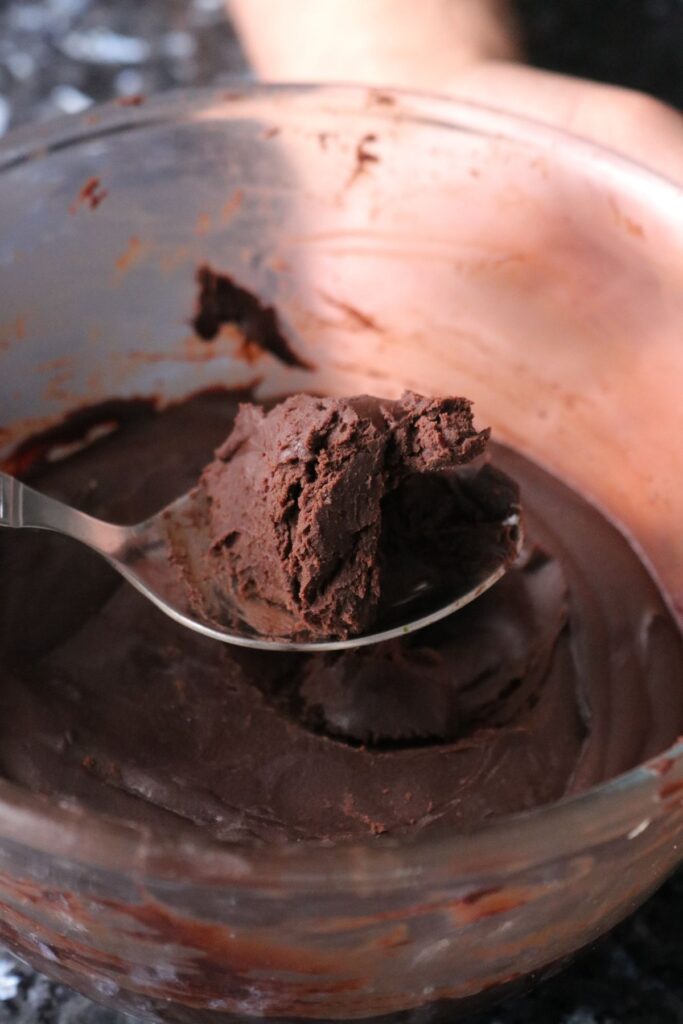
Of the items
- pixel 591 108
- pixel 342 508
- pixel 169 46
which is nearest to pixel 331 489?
pixel 342 508

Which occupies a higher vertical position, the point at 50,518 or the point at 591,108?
the point at 591,108

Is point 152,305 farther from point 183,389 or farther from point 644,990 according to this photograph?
point 644,990

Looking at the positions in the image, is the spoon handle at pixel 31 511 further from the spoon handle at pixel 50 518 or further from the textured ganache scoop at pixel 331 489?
the textured ganache scoop at pixel 331 489

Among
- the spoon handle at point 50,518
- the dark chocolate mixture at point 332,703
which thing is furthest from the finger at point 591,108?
the spoon handle at point 50,518

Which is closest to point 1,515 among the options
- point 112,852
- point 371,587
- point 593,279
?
point 371,587

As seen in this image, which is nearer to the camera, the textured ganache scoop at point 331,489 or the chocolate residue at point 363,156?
the textured ganache scoop at point 331,489

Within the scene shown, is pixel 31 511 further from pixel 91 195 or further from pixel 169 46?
pixel 169 46
